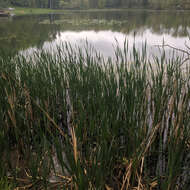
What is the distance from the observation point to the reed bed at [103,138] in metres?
1.25

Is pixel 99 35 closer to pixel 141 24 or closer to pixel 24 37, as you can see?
pixel 24 37

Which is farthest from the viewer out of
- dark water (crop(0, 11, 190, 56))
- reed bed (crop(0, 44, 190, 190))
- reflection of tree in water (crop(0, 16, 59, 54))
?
reflection of tree in water (crop(0, 16, 59, 54))

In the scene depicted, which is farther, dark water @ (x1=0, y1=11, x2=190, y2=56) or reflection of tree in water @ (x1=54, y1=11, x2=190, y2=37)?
reflection of tree in water @ (x1=54, y1=11, x2=190, y2=37)

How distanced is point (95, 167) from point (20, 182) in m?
0.79

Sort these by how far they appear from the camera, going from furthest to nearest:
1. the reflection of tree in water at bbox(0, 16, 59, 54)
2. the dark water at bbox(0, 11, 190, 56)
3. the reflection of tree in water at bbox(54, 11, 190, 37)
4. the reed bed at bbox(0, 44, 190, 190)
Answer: the reflection of tree in water at bbox(54, 11, 190, 37)
the reflection of tree in water at bbox(0, 16, 59, 54)
the dark water at bbox(0, 11, 190, 56)
the reed bed at bbox(0, 44, 190, 190)

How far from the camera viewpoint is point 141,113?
71.1 inches

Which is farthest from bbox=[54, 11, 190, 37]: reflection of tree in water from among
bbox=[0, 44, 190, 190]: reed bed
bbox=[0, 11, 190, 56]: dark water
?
bbox=[0, 44, 190, 190]: reed bed

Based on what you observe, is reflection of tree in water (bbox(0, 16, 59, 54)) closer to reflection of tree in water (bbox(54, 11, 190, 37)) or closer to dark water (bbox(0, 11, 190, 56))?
dark water (bbox(0, 11, 190, 56))

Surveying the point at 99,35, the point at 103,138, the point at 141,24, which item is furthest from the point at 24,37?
the point at 103,138

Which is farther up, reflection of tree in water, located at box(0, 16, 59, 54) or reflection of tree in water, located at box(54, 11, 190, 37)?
reflection of tree in water, located at box(54, 11, 190, 37)

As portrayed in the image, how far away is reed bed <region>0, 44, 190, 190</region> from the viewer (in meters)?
1.25

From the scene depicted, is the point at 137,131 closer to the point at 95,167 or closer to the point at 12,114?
the point at 95,167

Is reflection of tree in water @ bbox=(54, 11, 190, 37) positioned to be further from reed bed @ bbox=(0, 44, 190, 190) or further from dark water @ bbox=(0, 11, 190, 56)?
reed bed @ bbox=(0, 44, 190, 190)

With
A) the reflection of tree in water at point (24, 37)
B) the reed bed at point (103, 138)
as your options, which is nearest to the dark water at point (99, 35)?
the reflection of tree in water at point (24, 37)
